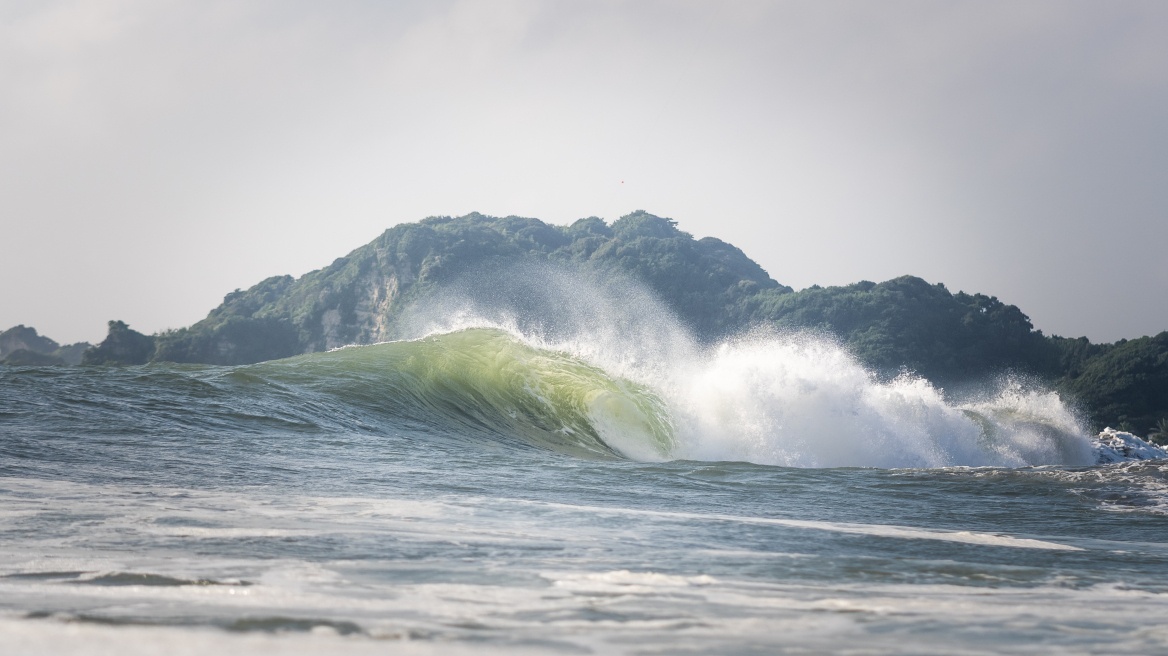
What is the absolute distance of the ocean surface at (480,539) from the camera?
233cm

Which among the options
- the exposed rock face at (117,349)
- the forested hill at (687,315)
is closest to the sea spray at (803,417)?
the forested hill at (687,315)

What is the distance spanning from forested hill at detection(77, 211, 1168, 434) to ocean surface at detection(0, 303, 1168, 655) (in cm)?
5914

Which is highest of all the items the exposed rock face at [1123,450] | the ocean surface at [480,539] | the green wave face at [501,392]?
the green wave face at [501,392]

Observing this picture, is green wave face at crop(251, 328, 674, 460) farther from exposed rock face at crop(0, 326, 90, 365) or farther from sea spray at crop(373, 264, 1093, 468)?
exposed rock face at crop(0, 326, 90, 365)

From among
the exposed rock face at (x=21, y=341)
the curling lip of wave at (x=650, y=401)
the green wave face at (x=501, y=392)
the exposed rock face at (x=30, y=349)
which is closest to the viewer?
the green wave face at (x=501, y=392)

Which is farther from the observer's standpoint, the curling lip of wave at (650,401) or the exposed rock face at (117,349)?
the exposed rock face at (117,349)

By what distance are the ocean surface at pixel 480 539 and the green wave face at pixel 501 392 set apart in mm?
245

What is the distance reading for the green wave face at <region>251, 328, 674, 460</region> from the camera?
12885 mm

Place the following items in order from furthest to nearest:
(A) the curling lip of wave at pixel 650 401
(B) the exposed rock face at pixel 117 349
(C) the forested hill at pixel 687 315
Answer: (B) the exposed rock face at pixel 117 349 → (C) the forested hill at pixel 687 315 → (A) the curling lip of wave at pixel 650 401

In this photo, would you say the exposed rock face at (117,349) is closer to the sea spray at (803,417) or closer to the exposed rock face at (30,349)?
the exposed rock face at (30,349)

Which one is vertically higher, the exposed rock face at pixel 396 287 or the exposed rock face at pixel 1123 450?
the exposed rock face at pixel 396 287

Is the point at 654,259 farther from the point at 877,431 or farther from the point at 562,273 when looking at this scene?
the point at 877,431

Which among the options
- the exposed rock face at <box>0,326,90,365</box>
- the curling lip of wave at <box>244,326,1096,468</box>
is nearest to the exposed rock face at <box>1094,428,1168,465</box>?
the curling lip of wave at <box>244,326,1096,468</box>

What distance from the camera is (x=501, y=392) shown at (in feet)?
51.1
